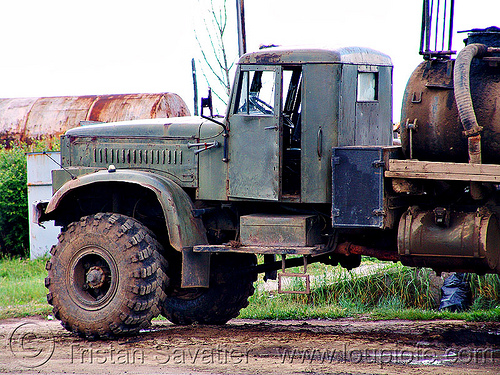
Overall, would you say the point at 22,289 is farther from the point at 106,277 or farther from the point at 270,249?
the point at 270,249

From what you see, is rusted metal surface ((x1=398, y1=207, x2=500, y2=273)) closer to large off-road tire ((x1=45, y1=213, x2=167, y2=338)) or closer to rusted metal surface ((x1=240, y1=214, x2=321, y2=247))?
rusted metal surface ((x1=240, y1=214, x2=321, y2=247))

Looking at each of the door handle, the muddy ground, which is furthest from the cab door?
the muddy ground

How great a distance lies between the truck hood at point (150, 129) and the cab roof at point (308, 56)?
34.1 inches

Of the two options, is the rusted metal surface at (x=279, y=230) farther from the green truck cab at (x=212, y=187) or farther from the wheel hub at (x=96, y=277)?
the wheel hub at (x=96, y=277)

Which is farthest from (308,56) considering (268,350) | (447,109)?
(268,350)

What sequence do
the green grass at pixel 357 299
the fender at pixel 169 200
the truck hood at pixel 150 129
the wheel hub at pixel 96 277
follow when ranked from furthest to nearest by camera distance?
1. the green grass at pixel 357 299
2. the truck hood at pixel 150 129
3. the wheel hub at pixel 96 277
4. the fender at pixel 169 200

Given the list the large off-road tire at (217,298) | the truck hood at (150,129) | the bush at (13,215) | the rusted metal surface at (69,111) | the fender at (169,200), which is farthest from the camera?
the rusted metal surface at (69,111)

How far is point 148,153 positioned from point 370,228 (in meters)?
2.49

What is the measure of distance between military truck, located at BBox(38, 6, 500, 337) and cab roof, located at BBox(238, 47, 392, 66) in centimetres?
1

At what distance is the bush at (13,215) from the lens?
46.6ft

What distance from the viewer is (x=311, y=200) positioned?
6535 mm

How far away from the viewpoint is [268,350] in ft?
20.5

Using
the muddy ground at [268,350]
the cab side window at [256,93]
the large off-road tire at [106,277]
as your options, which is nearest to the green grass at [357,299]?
the muddy ground at [268,350]

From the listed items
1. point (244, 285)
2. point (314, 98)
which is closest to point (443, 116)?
point (314, 98)
